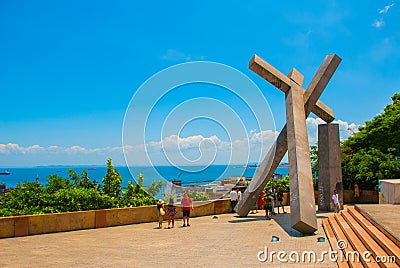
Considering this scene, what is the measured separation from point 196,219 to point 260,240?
643 cm

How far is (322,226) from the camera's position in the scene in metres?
14.4

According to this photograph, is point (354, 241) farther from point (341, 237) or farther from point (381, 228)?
point (341, 237)

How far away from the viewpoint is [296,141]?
48.5ft

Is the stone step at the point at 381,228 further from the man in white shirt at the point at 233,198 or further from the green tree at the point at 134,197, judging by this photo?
the green tree at the point at 134,197

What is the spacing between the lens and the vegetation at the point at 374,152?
76.9ft

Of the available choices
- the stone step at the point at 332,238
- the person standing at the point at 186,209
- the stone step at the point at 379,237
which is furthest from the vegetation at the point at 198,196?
the stone step at the point at 379,237

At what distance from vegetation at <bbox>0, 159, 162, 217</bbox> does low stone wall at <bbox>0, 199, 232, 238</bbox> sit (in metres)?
0.80

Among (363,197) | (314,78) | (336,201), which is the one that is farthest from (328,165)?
(363,197)

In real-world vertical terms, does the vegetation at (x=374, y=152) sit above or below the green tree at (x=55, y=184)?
above

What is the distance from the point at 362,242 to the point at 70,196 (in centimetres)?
1145

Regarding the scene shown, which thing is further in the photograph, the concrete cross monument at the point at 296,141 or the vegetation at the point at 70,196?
the vegetation at the point at 70,196
